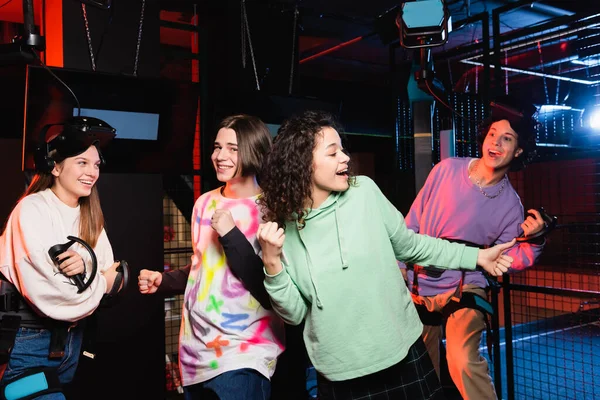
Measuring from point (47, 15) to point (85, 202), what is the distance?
1.92m

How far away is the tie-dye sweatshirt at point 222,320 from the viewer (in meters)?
2.13

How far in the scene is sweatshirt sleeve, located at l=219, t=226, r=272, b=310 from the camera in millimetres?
2062

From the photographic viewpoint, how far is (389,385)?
198 cm

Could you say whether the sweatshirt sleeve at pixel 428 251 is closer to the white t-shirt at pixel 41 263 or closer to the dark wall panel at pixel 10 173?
the white t-shirt at pixel 41 263

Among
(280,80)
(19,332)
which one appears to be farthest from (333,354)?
(280,80)

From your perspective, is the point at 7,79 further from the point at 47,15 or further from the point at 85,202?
the point at 85,202

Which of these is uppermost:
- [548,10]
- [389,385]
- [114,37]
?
[548,10]

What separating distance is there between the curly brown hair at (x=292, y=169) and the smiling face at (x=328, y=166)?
0.02 metres

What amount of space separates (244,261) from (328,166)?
48 cm

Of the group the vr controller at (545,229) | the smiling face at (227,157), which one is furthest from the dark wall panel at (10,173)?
the vr controller at (545,229)

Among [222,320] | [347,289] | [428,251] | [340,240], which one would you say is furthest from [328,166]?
[222,320]

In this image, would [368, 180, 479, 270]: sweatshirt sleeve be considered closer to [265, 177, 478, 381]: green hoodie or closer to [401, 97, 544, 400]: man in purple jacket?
[265, 177, 478, 381]: green hoodie

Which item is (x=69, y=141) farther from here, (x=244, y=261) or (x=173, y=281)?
(x=244, y=261)

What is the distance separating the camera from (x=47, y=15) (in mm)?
3713
